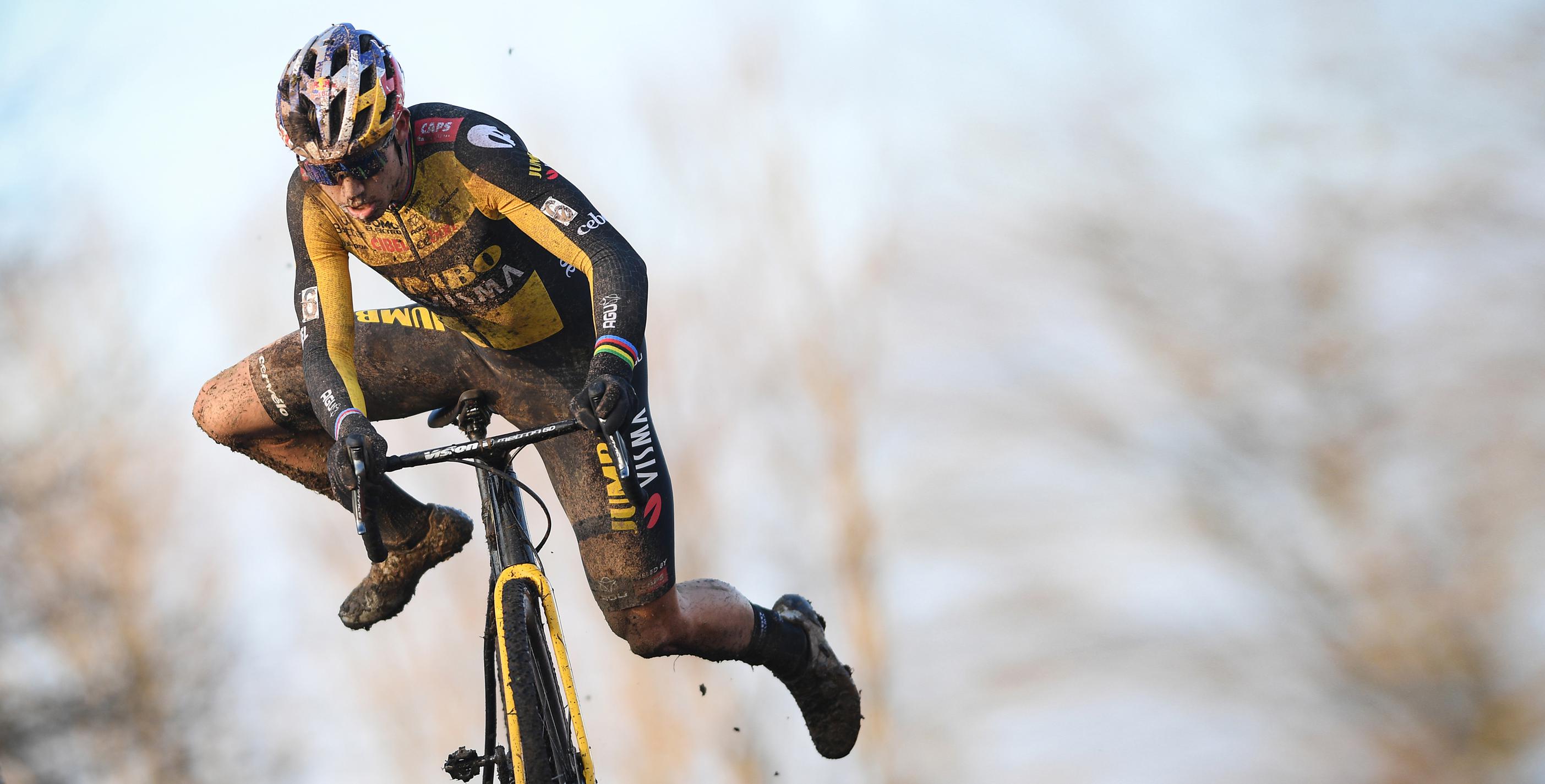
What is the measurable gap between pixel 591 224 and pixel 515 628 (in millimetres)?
1232

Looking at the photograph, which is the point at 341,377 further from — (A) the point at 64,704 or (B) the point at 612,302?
(A) the point at 64,704

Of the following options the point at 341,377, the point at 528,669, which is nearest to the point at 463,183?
the point at 341,377

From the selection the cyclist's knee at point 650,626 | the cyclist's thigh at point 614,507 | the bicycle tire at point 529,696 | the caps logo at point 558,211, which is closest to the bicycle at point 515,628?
the bicycle tire at point 529,696

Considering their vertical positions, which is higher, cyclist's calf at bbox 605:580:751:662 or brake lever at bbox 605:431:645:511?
cyclist's calf at bbox 605:580:751:662

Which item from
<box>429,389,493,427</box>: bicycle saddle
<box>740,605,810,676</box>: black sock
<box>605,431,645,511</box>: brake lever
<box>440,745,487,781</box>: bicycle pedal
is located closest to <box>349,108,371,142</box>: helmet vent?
<box>429,389,493,427</box>: bicycle saddle

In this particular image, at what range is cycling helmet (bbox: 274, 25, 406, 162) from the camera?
3.73m

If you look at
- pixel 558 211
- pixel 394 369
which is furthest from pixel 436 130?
pixel 394 369

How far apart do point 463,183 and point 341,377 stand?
74 cm

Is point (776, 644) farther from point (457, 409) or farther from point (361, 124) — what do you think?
point (361, 124)

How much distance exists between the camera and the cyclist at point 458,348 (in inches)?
149

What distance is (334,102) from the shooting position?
12.3 ft

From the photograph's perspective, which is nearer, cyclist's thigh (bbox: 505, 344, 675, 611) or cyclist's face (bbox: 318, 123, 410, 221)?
cyclist's face (bbox: 318, 123, 410, 221)

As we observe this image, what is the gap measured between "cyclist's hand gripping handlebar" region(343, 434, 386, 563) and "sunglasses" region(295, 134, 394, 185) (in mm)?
802

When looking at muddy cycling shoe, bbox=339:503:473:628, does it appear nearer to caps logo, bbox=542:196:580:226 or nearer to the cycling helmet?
caps logo, bbox=542:196:580:226
